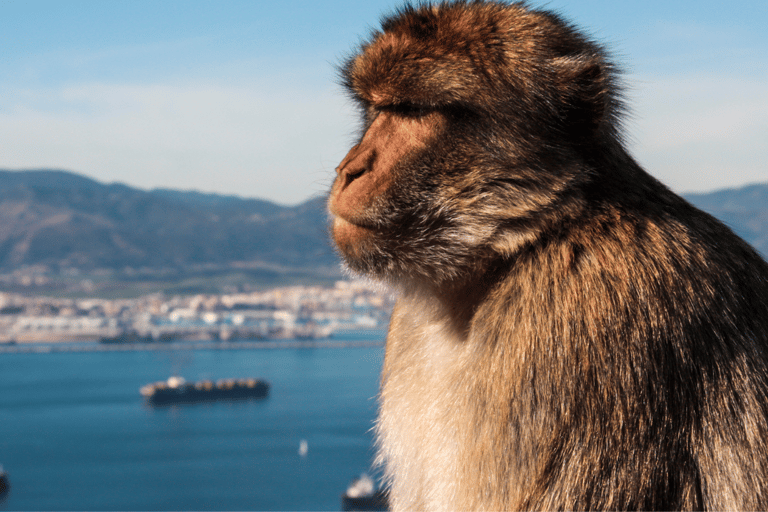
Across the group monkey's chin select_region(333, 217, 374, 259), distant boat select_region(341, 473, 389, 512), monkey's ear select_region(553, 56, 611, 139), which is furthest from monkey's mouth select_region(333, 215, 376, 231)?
distant boat select_region(341, 473, 389, 512)

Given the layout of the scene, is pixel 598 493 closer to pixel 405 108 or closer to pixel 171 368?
pixel 405 108

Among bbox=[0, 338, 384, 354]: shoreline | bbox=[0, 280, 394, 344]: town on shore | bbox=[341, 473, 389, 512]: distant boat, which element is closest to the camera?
bbox=[341, 473, 389, 512]: distant boat

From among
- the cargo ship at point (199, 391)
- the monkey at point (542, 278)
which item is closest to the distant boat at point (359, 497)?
the cargo ship at point (199, 391)

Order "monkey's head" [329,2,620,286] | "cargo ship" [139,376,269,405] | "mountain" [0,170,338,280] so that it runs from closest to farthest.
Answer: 1. "monkey's head" [329,2,620,286]
2. "cargo ship" [139,376,269,405]
3. "mountain" [0,170,338,280]

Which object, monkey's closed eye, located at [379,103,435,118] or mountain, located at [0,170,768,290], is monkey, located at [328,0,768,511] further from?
Result: mountain, located at [0,170,768,290]

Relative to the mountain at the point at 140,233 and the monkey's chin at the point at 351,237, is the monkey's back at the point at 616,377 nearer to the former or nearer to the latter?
the monkey's chin at the point at 351,237

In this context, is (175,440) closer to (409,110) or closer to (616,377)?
(409,110)

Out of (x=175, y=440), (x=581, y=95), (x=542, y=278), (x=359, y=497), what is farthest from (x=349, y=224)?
(x=175, y=440)
